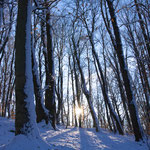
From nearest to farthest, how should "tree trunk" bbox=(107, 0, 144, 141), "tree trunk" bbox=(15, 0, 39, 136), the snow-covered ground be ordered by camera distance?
"tree trunk" bbox=(15, 0, 39, 136) → the snow-covered ground → "tree trunk" bbox=(107, 0, 144, 141)

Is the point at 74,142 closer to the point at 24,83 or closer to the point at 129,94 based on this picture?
the point at 24,83

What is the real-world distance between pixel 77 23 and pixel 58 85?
686 centimetres

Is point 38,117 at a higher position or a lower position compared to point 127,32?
lower

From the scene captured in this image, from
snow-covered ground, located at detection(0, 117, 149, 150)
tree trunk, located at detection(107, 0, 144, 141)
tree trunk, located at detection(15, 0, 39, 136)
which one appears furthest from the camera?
tree trunk, located at detection(107, 0, 144, 141)

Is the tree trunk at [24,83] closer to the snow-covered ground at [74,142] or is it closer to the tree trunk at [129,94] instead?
the snow-covered ground at [74,142]

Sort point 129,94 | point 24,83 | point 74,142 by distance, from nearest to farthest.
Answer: point 24,83, point 74,142, point 129,94

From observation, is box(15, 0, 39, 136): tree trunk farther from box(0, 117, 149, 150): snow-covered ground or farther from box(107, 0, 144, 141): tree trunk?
box(107, 0, 144, 141): tree trunk

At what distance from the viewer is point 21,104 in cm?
280

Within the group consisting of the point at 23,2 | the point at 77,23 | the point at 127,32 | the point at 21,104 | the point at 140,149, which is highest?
the point at 77,23

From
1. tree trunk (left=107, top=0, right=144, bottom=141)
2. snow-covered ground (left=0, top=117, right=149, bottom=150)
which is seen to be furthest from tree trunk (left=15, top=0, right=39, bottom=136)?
tree trunk (left=107, top=0, right=144, bottom=141)

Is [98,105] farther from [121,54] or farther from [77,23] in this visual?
[121,54]

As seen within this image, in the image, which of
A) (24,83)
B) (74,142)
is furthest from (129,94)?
(24,83)

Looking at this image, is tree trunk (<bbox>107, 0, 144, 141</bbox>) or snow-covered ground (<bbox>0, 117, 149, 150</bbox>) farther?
tree trunk (<bbox>107, 0, 144, 141</bbox>)

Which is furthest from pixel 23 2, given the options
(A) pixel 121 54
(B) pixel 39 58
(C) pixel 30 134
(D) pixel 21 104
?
(B) pixel 39 58
